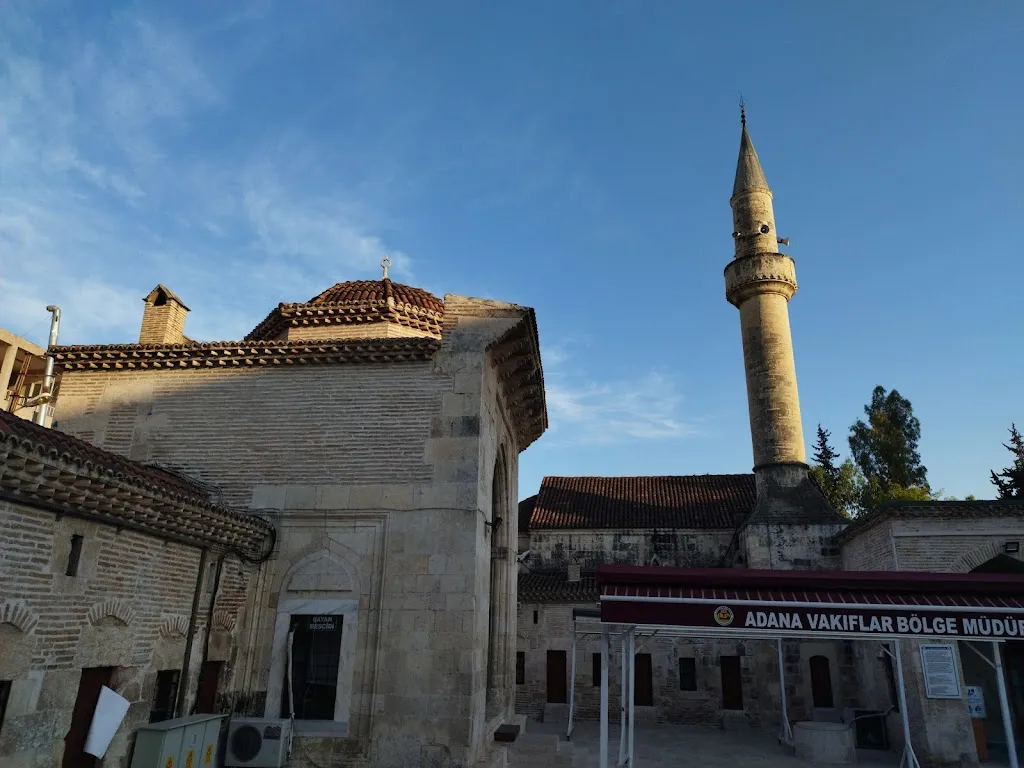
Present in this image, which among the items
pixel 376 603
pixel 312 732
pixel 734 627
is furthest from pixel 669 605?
pixel 312 732

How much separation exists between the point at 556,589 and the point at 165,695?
15412mm

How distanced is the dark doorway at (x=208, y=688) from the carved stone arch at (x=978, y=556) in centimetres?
1416

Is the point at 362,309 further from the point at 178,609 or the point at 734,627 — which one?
the point at 734,627

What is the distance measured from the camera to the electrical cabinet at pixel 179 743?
7031 millimetres

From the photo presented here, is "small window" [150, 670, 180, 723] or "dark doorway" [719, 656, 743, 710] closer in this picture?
"small window" [150, 670, 180, 723]

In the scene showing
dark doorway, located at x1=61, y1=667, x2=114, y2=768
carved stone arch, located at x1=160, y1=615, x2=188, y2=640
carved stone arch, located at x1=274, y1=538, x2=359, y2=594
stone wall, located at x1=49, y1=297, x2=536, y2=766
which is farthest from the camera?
carved stone arch, located at x1=274, y1=538, x2=359, y2=594

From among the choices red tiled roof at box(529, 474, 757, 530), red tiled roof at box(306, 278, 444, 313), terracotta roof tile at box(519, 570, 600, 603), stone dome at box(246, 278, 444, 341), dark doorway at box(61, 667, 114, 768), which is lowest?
dark doorway at box(61, 667, 114, 768)

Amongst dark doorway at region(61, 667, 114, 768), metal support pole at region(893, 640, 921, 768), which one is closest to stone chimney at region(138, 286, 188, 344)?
dark doorway at region(61, 667, 114, 768)

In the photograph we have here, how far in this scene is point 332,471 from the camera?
983 centimetres

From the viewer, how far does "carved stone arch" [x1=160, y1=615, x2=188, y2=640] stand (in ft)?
25.2

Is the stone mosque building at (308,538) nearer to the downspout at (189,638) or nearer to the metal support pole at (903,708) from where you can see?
the downspout at (189,638)

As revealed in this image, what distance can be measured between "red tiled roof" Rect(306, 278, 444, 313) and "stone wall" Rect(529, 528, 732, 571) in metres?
12.9

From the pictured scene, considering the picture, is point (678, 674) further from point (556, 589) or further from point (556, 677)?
point (556, 589)

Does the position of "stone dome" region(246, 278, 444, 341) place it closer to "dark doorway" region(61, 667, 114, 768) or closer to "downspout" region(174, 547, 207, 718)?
"downspout" region(174, 547, 207, 718)
